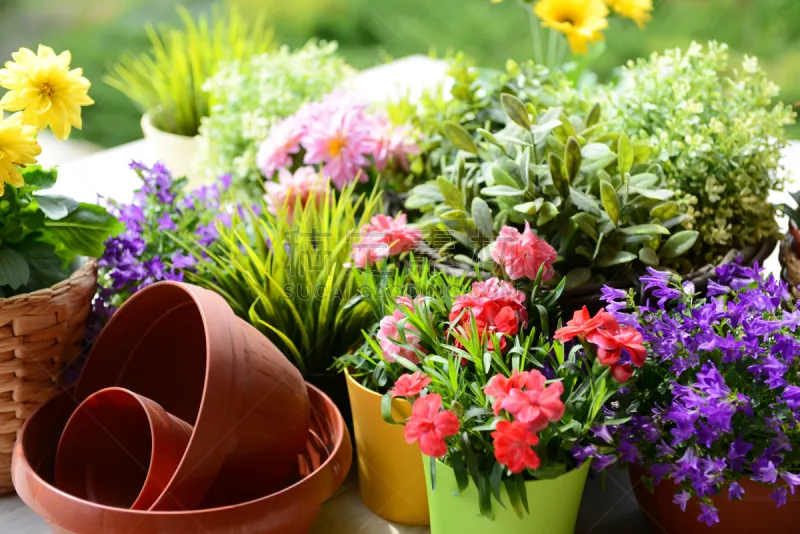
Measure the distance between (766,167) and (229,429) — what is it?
869 mm

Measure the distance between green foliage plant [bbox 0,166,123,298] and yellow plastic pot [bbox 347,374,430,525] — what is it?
0.39 m

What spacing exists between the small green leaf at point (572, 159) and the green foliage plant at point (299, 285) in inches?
12.6

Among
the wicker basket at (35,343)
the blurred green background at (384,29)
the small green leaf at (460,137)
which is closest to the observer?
the wicker basket at (35,343)

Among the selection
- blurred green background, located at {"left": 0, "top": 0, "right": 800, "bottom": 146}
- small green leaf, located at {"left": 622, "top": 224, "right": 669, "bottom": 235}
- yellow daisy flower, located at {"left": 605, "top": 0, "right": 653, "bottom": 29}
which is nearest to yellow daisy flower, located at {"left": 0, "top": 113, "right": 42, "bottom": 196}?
small green leaf, located at {"left": 622, "top": 224, "right": 669, "bottom": 235}

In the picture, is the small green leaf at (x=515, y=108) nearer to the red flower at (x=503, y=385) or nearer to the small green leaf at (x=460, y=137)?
the small green leaf at (x=460, y=137)

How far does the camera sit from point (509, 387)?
0.86 m

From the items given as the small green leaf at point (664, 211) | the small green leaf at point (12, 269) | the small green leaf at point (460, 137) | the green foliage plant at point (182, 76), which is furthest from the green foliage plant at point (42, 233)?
the green foliage plant at point (182, 76)

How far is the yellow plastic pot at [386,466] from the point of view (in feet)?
3.46

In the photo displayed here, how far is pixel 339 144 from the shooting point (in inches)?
56.9

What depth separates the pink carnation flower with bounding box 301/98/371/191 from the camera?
1.44m

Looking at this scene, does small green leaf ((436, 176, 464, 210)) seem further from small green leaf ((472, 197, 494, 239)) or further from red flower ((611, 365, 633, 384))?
red flower ((611, 365, 633, 384))

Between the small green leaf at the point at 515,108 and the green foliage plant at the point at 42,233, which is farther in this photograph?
the small green leaf at the point at 515,108

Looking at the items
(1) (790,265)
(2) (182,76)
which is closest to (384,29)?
(2) (182,76)

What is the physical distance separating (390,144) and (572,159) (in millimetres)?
406
